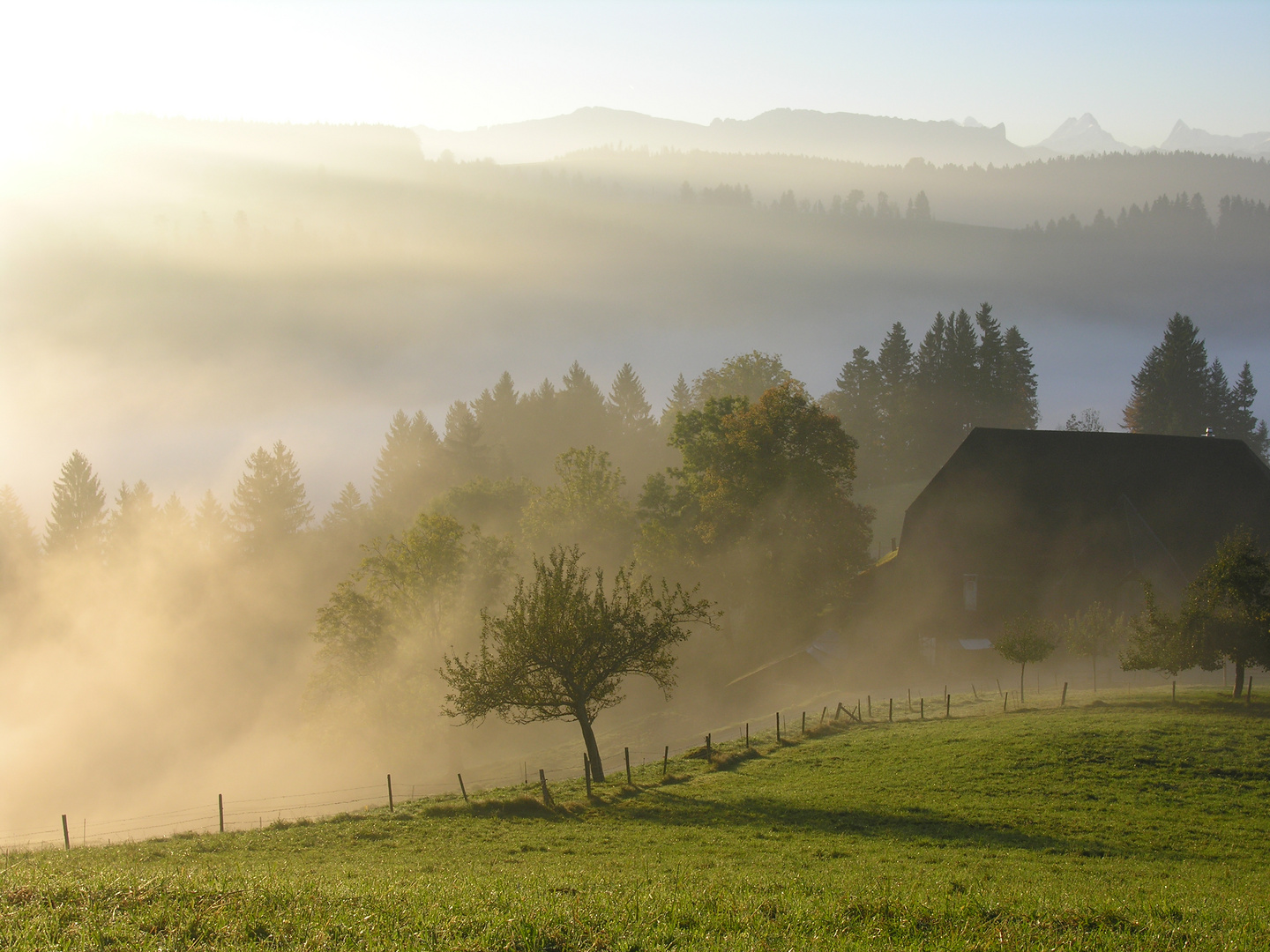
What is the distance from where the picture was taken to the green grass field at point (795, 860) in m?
8.64

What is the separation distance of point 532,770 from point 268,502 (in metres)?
67.1

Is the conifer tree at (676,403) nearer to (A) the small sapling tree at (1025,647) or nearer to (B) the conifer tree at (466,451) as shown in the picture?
(B) the conifer tree at (466,451)

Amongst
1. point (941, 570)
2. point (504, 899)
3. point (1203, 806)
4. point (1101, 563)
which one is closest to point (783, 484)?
point (941, 570)

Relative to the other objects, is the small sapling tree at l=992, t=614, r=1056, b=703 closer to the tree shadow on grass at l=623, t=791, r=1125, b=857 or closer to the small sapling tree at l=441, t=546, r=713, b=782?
the small sapling tree at l=441, t=546, r=713, b=782

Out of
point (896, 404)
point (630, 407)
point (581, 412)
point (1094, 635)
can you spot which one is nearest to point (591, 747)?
point (1094, 635)

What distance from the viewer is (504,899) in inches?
381

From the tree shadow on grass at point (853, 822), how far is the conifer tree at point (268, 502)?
86.8m

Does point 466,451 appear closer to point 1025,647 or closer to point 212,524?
point 212,524

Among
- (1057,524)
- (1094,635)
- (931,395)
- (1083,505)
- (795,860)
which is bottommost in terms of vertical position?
(1094,635)

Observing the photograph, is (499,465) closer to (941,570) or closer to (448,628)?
(448,628)

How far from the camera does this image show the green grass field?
864cm

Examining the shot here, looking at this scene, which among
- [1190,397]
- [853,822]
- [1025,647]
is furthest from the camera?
[1190,397]

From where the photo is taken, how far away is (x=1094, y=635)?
43.8 meters

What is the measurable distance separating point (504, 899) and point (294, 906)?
246 centimetres
